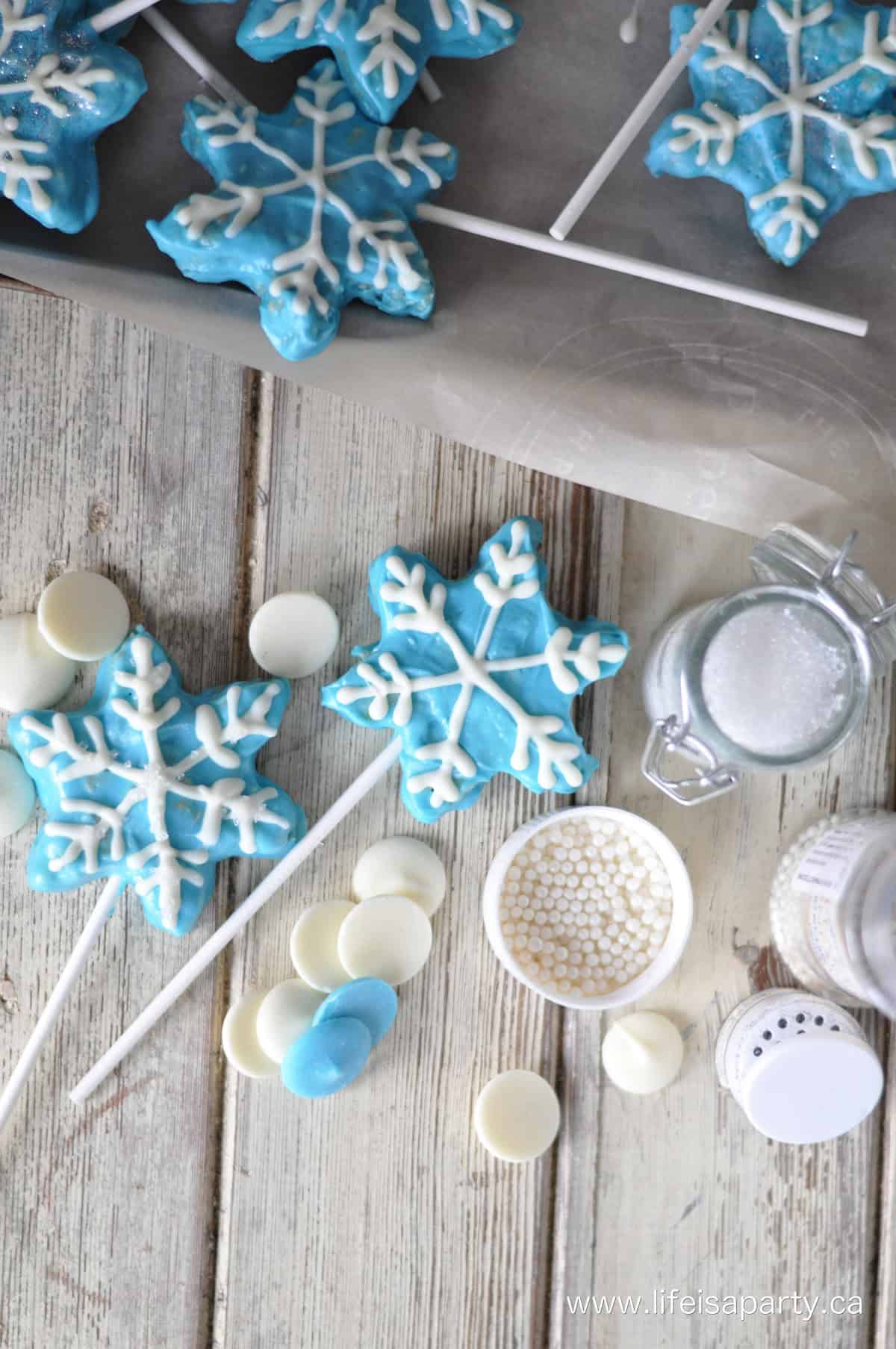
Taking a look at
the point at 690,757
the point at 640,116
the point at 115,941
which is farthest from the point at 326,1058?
the point at 640,116

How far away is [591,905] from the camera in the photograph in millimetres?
695

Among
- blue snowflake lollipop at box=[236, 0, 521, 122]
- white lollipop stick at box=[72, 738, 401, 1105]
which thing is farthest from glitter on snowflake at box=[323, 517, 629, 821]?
blue snowflake lollipop at box=[236, 0, 521, 122]

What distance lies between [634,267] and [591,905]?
1.31 feet

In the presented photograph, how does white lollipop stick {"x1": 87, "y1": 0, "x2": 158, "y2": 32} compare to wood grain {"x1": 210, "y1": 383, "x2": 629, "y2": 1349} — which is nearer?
white lollipop stick {"x1": 87, "y1": 0, "x2": 158, "y2": 32}

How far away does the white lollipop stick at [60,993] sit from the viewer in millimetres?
685

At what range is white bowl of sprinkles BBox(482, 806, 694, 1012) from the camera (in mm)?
681

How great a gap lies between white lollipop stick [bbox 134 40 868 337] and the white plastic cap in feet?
1.46

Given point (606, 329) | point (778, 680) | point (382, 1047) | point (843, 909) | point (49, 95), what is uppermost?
point (49, 95)

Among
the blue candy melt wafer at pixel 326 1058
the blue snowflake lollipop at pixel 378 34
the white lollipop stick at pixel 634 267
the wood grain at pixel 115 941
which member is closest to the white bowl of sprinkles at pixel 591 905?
the blue candy melt wafer at pixel 326 1058

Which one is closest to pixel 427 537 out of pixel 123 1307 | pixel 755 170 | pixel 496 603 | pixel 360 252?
pixel 496 603

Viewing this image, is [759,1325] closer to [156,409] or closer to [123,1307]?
[123,1307]

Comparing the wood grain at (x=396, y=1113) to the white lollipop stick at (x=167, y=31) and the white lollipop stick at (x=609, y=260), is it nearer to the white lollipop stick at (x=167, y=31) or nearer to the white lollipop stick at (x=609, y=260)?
the white lollipop stick at (x=609, y=260)

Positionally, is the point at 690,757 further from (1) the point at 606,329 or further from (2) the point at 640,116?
(2) the point at 640,116
